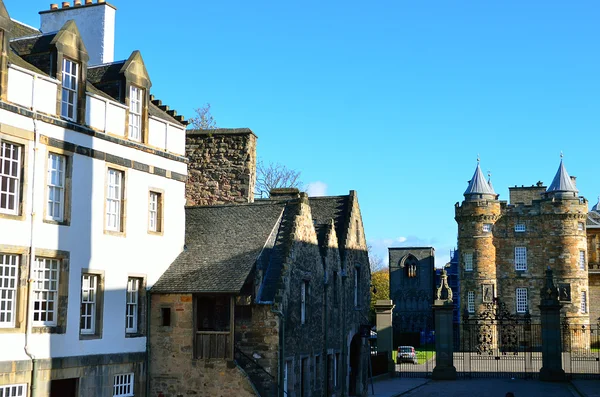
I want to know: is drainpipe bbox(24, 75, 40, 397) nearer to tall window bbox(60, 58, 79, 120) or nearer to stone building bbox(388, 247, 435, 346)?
tall window bbox(60, 58, 79, 120)

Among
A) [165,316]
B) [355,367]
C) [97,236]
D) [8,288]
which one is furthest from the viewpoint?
[355,367]

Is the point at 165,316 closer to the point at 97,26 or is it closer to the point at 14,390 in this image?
the point at 14,390

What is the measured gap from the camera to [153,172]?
23750mm

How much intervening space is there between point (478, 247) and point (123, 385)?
2158 inches

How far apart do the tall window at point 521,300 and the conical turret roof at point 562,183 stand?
366 inches

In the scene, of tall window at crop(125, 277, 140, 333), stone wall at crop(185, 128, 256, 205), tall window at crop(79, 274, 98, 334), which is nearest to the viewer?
tall window at crop(79, 274, 98, 334)

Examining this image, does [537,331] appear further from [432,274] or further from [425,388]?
[425,388]

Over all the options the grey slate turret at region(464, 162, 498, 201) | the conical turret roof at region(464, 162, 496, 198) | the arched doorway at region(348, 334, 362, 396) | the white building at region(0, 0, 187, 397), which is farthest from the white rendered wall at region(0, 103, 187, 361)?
the conical turret roof at region(464, 162, 496, 198)

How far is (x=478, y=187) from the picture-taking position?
242ft

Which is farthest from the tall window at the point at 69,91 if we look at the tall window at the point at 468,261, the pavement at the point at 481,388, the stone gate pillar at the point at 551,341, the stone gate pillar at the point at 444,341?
the tall window at the point at 468,261

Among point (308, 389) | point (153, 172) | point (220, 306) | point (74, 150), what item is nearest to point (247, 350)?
point (220, 306)

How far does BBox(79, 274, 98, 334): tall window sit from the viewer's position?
21062mm

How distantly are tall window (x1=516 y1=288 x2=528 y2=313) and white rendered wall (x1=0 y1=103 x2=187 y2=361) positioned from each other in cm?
5397

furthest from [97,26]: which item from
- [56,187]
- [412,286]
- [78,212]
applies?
[412,286]
